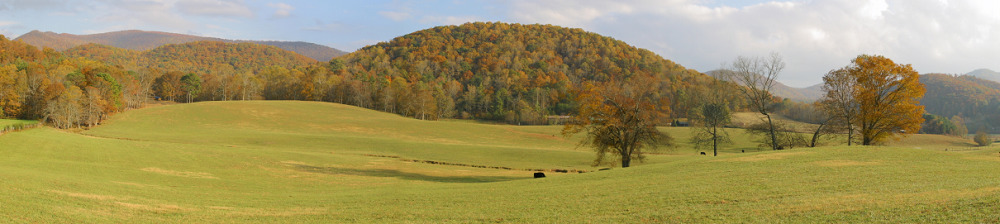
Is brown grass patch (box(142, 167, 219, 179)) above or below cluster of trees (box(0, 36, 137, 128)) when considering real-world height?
below

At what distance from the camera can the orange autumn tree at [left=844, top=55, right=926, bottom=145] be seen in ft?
128

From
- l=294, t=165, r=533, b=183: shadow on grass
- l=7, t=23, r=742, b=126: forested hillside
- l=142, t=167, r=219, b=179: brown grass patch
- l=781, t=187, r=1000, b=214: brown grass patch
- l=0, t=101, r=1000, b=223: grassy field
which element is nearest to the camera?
l=781, t=187, r=1000, b=214: brown grass patch

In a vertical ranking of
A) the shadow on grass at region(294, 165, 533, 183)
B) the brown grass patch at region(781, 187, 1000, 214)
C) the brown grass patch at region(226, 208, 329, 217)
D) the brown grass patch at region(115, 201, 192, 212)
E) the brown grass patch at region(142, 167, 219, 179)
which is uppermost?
the brown grass patch at region(781, 187, 1000, 214)

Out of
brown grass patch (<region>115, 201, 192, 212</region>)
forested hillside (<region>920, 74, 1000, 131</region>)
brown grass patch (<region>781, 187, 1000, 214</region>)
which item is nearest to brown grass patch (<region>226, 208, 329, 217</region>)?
brown grass patch (<region>115, 201, 192, 212</region>)

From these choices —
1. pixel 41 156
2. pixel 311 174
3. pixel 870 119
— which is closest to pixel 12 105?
pixel 41 156

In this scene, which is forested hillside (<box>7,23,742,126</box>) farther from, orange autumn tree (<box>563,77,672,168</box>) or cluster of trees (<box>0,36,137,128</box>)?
orange autumn tree (<box>563,77,672,168</box>)

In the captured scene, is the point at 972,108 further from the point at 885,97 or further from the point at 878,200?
the point at 878,200

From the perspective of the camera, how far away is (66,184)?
57.2 ft

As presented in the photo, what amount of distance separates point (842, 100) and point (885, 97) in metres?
3.24

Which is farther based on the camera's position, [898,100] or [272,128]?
[272,128]

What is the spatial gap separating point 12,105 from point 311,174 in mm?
76022

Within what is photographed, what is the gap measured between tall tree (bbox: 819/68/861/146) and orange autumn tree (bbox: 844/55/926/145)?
23.4 inches

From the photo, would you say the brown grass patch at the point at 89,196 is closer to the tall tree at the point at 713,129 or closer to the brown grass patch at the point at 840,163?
the brown grass patch at the point at 840,163

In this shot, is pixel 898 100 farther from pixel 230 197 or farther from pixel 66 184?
pixel 66 184
